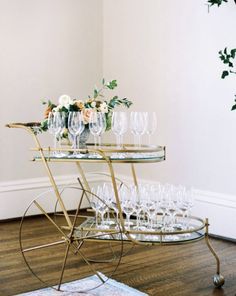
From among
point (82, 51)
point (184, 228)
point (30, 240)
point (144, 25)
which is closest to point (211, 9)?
point (144, 25)

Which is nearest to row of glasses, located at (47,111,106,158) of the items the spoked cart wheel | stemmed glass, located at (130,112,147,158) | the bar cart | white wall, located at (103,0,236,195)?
the bar cart

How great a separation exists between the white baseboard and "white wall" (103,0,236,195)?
4.1 inches

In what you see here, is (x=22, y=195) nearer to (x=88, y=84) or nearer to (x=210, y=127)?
(x=88, y=84)

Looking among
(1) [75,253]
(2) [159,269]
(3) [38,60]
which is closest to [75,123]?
(1) [75,253]

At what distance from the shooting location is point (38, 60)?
5.30m

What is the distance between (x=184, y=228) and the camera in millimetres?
3254

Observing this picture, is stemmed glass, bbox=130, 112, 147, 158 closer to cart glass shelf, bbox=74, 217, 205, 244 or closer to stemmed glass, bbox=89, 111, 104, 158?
stemmed glass, bbox=89, 111, 104, 158

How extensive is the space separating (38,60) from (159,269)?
9.32ft

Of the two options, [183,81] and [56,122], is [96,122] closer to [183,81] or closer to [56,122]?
[56,122]

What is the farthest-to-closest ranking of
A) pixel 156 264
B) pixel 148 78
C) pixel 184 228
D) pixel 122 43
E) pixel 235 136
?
pixel 122 43 < pixel 148 78 < pixel 235 136 < pixel 156 264 < pixel 184 228

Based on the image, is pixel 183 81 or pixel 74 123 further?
pixel 183 81

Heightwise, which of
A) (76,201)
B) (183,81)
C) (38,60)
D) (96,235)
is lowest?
(76,201)

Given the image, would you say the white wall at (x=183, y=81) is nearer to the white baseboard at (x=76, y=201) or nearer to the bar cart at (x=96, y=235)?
the white baseboard at (x=76, y=201)

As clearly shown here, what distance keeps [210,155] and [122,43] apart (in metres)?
1.81
